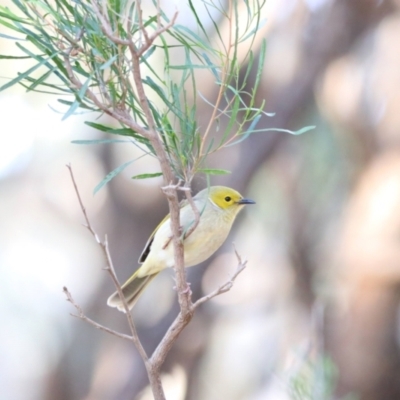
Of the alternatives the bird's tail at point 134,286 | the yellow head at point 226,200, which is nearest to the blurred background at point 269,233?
the bird's tail at point 134,286

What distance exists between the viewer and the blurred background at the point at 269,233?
217cm

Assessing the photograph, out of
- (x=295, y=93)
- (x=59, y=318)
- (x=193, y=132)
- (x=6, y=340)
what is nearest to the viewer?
(x=193, y=132)

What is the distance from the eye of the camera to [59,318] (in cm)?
263

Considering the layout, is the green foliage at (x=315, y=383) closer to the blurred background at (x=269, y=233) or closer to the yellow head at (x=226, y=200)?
the yellow head at (x=226, y=200)

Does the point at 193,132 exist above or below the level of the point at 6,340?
above

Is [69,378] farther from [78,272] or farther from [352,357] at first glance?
[352,357]

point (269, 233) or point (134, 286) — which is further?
point (269, 233)

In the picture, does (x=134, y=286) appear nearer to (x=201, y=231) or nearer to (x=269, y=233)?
(x=201, y=231)

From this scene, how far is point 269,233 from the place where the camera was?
2592 millimetres

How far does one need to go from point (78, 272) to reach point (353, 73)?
1464 millimetres

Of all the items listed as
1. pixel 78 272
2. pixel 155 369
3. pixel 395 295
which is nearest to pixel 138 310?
pixel 78 272

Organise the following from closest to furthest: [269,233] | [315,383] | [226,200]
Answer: [315,383]
[226,200]
[269,233]

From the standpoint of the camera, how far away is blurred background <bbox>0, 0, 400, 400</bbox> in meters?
2.17

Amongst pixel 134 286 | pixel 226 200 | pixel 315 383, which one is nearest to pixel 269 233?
pixel 134 286
